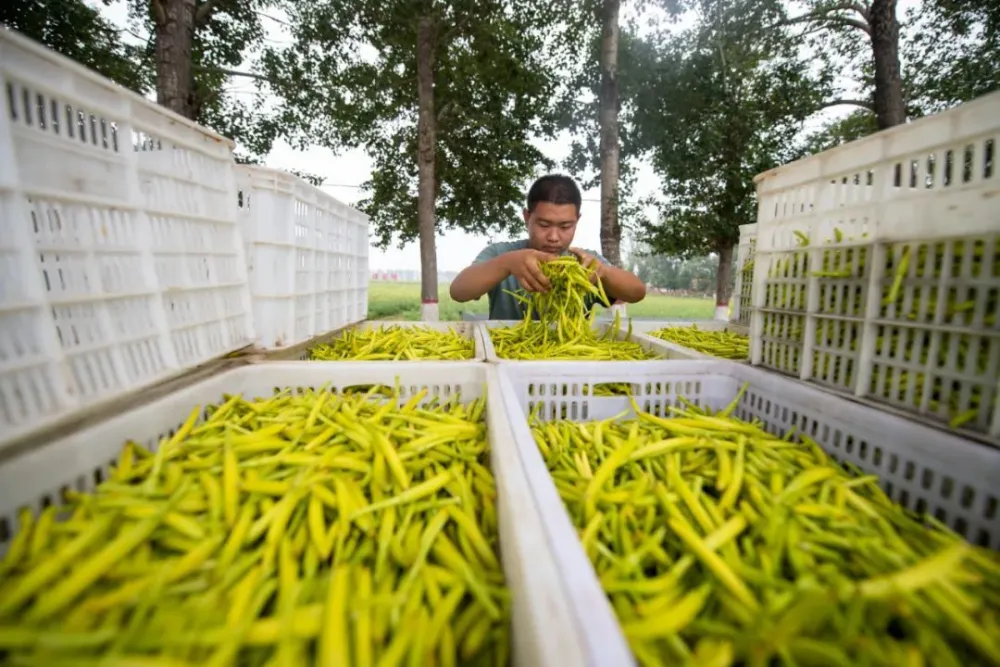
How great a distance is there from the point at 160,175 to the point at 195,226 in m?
0.25

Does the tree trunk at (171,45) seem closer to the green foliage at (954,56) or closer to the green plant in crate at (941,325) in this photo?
the green plant in crate at (941,325)

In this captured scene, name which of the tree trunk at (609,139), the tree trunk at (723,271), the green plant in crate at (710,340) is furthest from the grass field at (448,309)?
the green plant in crate at (710,340)

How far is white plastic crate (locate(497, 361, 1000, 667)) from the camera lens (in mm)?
658

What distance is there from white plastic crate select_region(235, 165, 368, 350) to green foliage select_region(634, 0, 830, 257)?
1005 cm

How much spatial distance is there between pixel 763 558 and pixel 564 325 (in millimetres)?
1829

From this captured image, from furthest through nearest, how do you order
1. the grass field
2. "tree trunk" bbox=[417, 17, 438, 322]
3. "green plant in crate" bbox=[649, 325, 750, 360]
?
the grass field, "tree trunk" bbox=[417, 17, 438, 322], "green plant in crate" bbox=[649, 325, 750, 360]

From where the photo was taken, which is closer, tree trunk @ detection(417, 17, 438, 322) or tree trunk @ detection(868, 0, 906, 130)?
tree trunk @ detection(868, 0, 906, 130)

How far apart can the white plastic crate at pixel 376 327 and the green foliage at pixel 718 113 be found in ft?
30.6

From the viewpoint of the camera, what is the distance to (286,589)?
0.88 metres

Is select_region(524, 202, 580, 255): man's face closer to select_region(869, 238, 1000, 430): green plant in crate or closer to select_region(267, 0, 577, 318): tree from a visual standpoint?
select_region(869, 238, 1000, 430): green plant in crate

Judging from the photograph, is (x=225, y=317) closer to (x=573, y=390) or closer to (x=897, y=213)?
(x=573, y=390)

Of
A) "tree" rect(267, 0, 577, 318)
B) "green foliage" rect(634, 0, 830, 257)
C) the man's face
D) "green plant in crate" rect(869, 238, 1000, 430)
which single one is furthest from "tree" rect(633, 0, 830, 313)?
"green plant in crate" rect(869, 238, 1000, 430)

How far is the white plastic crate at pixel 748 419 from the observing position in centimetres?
66

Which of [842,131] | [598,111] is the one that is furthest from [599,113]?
[842,131]
